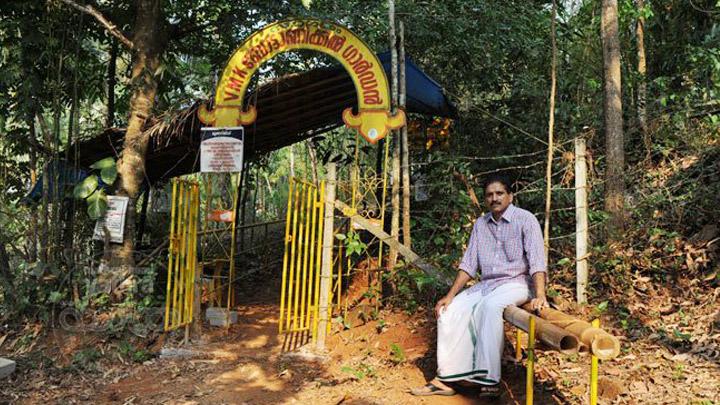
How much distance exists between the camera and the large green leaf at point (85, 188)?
21.1 ft

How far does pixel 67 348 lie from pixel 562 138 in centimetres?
670

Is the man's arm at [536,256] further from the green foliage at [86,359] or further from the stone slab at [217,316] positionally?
the green foliage at [86,359]

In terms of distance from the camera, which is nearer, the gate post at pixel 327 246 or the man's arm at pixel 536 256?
the man's arm at pixel 536 256

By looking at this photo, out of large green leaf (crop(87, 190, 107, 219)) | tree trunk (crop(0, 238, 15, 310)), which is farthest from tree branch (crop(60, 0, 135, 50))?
tree trunk (crop(0, 238, 15, 310))

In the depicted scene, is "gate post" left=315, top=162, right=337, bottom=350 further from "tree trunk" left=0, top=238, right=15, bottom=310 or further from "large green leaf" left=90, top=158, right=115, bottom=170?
"tree trunk" left=0, top=238, right=15, bottom=310

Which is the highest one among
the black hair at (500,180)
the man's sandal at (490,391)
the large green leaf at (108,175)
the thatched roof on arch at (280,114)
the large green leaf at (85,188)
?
the thatched roof on arch at (280,114)

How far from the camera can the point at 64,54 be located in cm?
701

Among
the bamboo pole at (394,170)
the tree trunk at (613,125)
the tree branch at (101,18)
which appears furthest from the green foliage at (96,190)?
the tree trunk at (613,125)

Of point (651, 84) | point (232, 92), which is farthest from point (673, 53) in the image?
point (232, 92)

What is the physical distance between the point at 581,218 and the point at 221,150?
3563 millimetres

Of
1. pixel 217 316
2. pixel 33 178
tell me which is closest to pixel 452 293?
pixel 217 316

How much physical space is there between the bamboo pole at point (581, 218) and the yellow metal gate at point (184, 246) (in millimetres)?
3576

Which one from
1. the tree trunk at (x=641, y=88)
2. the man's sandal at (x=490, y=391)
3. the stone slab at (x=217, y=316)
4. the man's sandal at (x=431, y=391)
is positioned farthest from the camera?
the tree trunk at (x=641, y=88)

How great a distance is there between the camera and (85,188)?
6.45 m
